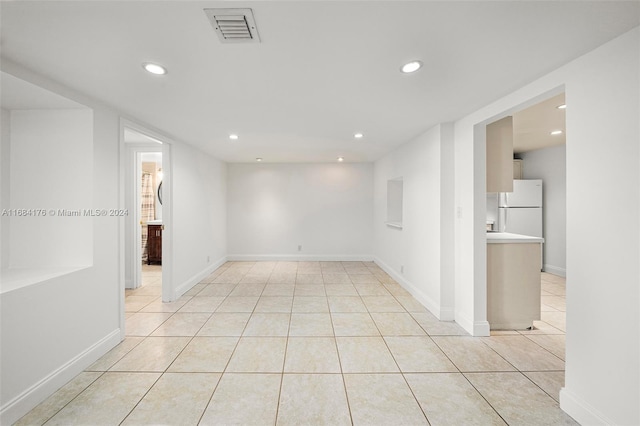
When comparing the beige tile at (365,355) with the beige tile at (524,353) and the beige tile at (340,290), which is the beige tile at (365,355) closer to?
the beige tile at (524,353)

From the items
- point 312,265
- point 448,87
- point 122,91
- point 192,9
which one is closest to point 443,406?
point 448,87

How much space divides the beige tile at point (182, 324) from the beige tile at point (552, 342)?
3558 mm

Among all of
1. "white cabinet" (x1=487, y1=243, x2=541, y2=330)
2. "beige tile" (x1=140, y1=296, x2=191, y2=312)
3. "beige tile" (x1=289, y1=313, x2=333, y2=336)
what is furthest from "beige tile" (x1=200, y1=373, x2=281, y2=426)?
"white cabinet" (x1=487, y1=243, x2=541, y2=330)

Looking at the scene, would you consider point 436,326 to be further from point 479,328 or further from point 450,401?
point 450,401

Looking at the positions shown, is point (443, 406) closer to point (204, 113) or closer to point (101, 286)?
point (101, 286)

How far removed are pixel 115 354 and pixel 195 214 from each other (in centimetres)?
251

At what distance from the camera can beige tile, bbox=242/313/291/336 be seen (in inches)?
116

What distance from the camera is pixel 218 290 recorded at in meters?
4.41

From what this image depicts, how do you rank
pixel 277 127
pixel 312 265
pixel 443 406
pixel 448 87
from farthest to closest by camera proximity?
1. pixel 312 265
2. pixel 277 127
3. pixel 448 87
4. pixel 443 406

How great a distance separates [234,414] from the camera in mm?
1804

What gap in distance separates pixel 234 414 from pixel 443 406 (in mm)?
1408

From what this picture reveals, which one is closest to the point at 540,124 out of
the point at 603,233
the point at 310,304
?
the point at 603,233

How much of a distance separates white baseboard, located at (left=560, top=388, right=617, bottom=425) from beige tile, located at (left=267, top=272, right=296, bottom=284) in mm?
3682

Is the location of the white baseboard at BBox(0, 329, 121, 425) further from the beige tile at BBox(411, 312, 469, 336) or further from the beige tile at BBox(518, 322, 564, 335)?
the beige tile at BBox(518, 322, 564, 335)
